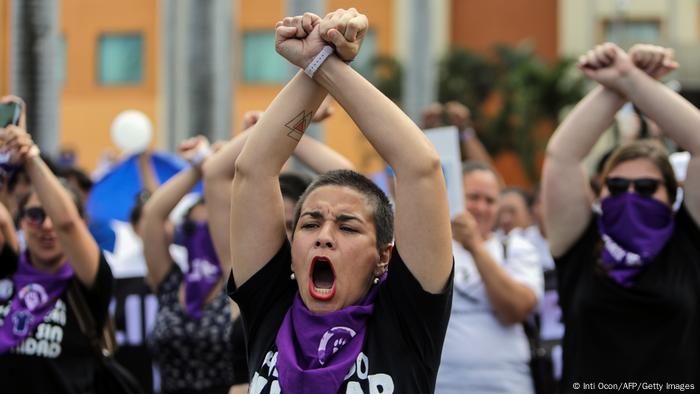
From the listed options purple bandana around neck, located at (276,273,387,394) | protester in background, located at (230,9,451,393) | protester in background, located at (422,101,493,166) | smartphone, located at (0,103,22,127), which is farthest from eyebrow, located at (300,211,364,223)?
protester in background, located at (422,101,493,166)

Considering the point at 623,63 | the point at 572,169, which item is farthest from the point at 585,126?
the point at 623,63

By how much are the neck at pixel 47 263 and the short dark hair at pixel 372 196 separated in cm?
230

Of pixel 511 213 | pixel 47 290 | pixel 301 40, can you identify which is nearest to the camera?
pixel 301 40

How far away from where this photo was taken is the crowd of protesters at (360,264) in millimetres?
3635

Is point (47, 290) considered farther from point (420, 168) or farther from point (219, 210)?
point (420, 168)

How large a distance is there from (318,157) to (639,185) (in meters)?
1.33

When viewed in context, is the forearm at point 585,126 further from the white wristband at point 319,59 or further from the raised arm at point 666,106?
the white wristband at point 319,59

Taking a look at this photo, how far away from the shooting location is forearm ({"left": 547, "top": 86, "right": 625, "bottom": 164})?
16.8 ft

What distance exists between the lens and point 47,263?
583 cm

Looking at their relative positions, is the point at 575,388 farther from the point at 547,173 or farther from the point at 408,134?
the point at 408,134

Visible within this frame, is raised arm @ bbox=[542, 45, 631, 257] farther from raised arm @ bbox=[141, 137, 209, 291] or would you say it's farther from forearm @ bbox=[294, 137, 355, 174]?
raised arm @ bbox=[141, 137, 209, 291]

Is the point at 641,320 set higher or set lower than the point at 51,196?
lower

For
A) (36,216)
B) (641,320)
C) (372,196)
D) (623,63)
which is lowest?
(641,320)

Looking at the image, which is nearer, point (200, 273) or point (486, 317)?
point (486, 317)
